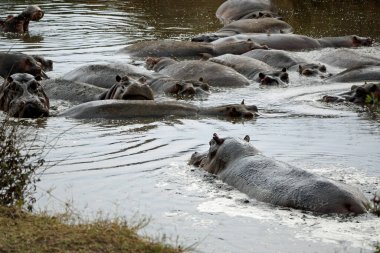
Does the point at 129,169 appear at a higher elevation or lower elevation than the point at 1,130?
lower

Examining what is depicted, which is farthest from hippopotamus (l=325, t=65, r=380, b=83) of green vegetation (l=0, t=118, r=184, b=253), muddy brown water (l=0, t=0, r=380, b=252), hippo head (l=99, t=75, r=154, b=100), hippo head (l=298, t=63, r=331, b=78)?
green vegetation (l=0, t=118, r=184, b=253)

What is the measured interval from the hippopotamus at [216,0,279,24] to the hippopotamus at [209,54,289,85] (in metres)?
6.56

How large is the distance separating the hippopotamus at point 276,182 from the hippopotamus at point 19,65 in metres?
6.13

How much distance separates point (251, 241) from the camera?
643 centimetres

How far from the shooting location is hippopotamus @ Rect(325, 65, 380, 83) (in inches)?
535

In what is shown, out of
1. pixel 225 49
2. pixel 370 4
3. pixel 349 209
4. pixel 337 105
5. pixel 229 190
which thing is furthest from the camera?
pixel 370 4

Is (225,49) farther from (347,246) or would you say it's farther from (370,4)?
(347,246)

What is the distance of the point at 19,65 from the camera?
14039 millimetres

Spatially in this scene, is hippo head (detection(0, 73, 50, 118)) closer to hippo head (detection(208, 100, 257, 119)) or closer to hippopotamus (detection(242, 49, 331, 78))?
hippo head (detection(208, 100, 257, 119))

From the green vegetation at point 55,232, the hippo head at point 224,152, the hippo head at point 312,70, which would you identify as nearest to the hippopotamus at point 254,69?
the hippo head at point 312,70

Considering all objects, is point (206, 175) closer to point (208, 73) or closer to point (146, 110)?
point (146, 110)

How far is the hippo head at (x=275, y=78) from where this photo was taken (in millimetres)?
13812

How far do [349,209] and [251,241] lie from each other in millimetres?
851

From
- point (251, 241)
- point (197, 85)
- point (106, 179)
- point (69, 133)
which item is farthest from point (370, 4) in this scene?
point (251, 241)
